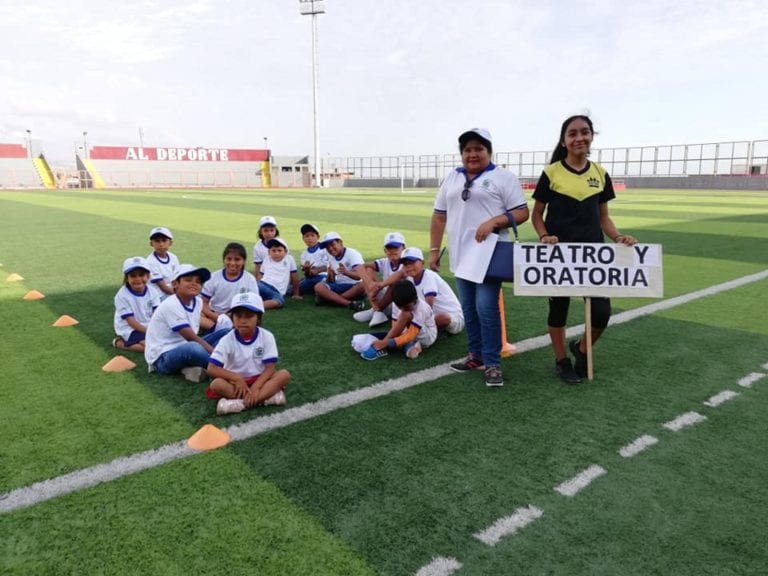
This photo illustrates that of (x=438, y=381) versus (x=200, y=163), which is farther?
(x=200, y=163)

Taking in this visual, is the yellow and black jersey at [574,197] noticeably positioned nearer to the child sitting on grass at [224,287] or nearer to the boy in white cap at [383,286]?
the boy in white cap at [383,286]

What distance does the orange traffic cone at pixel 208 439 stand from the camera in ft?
11.0

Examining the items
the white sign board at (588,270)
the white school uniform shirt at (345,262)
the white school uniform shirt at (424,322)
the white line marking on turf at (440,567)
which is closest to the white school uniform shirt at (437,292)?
the white school uniform shirt at (424,322)

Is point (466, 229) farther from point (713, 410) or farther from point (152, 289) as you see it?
point (152, 289)

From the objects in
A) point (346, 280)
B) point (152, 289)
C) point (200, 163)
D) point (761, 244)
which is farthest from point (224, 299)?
point (200, 163)

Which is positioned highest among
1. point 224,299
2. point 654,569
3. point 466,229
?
point 466,229

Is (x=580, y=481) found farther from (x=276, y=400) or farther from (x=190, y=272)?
(x=190, y=272)

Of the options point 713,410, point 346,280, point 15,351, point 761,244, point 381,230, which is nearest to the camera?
point 713,410

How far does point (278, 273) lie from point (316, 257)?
2.30 ft

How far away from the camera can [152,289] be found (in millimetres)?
5523

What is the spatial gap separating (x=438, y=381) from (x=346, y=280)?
9.55 feet

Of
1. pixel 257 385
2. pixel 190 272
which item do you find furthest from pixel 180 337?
pixel 257 385

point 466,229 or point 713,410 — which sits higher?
point 466,229

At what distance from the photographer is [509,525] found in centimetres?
263
